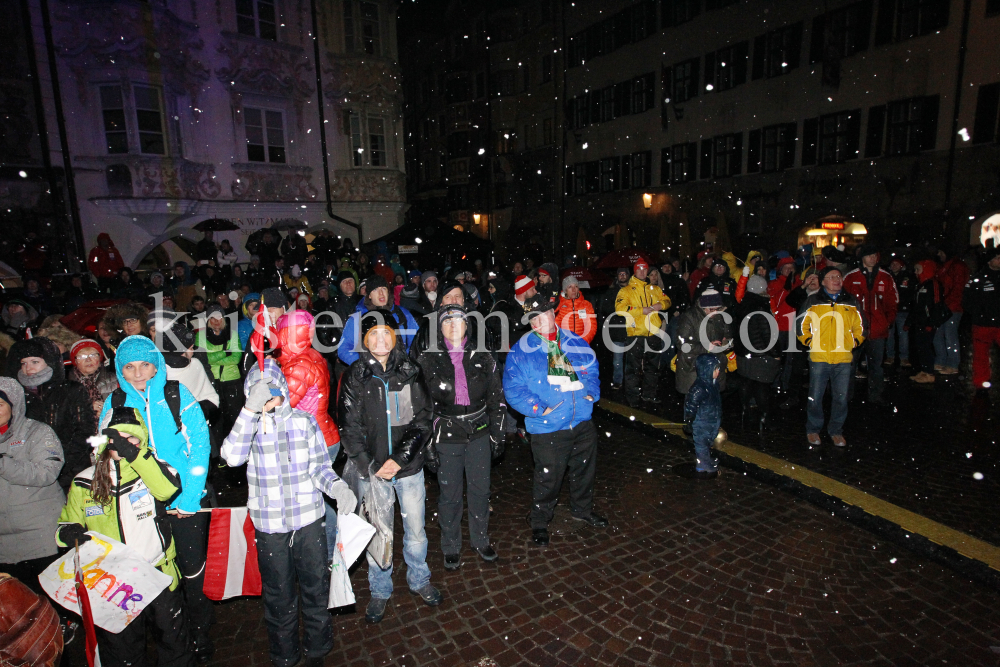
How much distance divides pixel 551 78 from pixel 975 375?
3010cm

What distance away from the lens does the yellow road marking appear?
4129mm

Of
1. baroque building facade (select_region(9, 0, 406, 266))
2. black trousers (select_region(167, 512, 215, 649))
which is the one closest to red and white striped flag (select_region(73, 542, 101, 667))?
black trousers (select_region(167, 512, 215, 649))

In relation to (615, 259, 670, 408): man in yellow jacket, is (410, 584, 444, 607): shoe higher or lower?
lower

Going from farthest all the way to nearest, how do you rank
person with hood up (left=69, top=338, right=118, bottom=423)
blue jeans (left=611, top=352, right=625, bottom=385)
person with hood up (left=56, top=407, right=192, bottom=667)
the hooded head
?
blue jeans (left=611, top=352, right=625, bottom=385) → the hooded head → person with hood up (left=69, top=338, right=118, bottom=423) → person with hood up (left=56, top=407, right=192, bottom=667)

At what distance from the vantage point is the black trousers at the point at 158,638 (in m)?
2.96

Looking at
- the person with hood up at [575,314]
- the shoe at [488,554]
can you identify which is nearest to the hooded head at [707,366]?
the person with hood up at [575,314]

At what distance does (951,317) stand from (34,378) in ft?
40.0

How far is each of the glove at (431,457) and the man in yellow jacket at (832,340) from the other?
15.5 ft

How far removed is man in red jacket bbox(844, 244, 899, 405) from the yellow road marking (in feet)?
10.00

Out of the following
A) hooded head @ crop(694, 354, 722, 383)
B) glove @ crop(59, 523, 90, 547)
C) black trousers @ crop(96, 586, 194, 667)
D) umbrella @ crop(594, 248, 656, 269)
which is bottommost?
black trousers @ crop(96, 586, 194, 667)

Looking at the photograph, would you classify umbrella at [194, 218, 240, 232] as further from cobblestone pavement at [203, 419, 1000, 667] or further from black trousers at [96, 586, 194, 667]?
black trousers at [96, 586, 194, 667]

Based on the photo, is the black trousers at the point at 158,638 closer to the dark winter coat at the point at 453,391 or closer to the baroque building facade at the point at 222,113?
the dark winter coat at the point at 453,391

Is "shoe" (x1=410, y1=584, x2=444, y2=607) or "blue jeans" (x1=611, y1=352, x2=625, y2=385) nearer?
"shoe" (x1=410, y1=584, x2=444, y2=607)

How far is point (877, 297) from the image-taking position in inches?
308
